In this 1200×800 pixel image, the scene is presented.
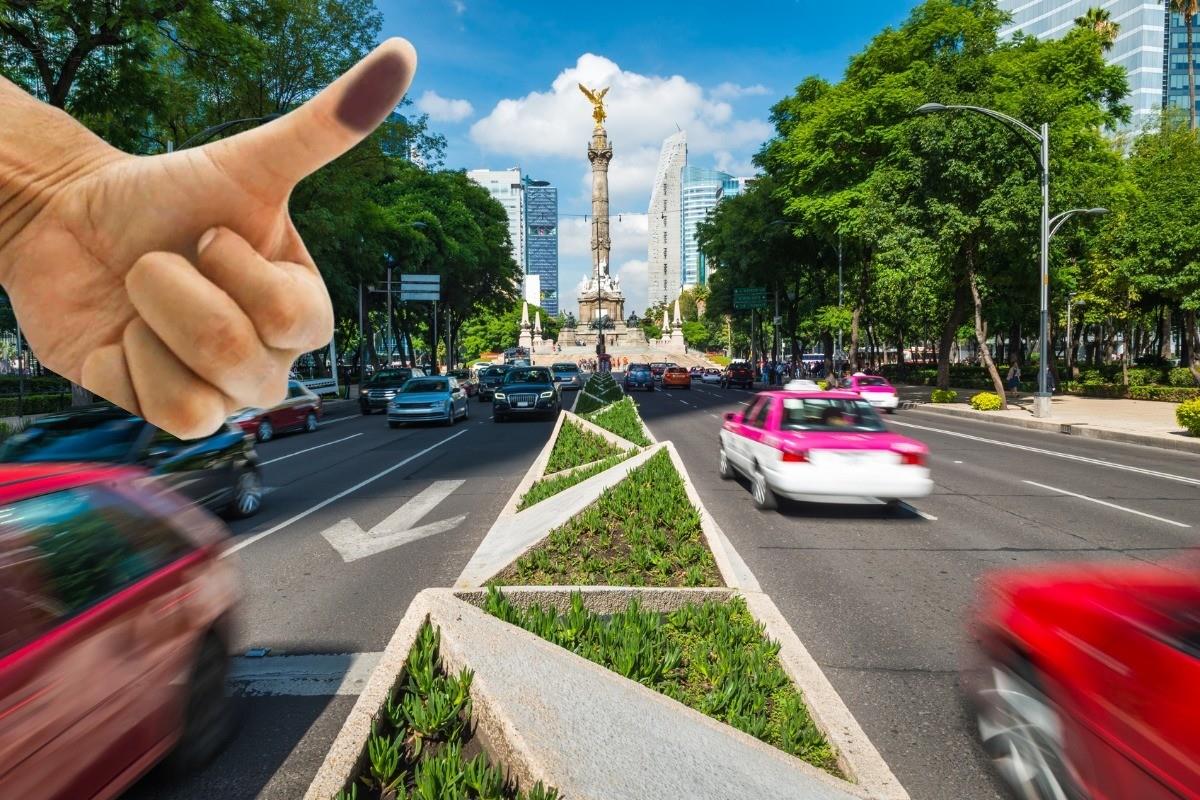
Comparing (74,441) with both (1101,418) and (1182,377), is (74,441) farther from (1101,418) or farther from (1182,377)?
(1182,377)

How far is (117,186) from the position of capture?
1.35m

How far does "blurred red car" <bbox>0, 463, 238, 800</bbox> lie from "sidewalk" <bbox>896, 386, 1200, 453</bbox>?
19.7m

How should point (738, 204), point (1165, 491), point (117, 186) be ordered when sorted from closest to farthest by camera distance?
point (117, 186) → point (1165, 491) → point (738, 204)

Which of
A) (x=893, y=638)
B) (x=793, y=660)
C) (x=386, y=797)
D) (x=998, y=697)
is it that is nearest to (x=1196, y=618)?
(x=998, y=697)

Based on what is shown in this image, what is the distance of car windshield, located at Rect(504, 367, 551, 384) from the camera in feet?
87.1

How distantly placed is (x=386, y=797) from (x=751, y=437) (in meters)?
8.25

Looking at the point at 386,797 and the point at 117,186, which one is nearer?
the point at 117,186

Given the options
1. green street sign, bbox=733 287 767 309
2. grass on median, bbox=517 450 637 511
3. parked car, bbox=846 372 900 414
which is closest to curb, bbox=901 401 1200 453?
parked car, bbox=846 372 900 414

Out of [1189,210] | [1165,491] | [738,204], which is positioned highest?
[738,204]

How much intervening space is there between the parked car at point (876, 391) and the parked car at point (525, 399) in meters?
11.4

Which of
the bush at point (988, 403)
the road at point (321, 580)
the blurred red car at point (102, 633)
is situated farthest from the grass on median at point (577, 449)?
the bush at point (988, 403)

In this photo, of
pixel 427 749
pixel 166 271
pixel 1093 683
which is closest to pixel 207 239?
pixel 166 271

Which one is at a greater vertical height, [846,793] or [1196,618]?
[1196,618]

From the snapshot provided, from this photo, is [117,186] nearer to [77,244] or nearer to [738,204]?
[77,244]
